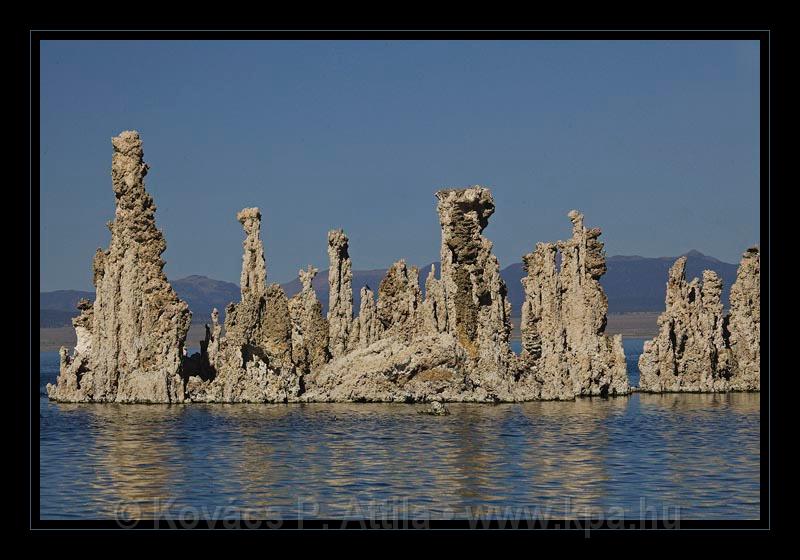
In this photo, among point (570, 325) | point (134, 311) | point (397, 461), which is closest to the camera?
point (397, 461)

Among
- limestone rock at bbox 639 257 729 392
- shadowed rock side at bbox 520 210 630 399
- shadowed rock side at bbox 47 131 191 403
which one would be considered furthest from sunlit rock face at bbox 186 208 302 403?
limestone rock at bbox 639 257 729 392

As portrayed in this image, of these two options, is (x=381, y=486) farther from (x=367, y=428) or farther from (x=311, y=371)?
(x=311, y=371)

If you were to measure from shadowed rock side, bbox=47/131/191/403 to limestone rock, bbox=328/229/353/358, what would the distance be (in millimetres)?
16393

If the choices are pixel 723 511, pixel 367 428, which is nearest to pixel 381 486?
pixel 723 511

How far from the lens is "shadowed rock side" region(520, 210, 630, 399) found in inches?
2960

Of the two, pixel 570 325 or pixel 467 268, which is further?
pixel 570 325

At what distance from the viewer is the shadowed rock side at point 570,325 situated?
75.2 m

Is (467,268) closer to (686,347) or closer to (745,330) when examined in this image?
(686,347)

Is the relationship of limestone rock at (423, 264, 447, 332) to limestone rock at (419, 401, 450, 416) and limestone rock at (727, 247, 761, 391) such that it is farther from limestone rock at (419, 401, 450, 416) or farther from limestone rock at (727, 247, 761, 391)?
limestone rock at (727, 247, 761, 391)

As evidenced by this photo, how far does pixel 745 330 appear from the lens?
8356 centimetres

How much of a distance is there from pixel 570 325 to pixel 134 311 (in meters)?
23.8

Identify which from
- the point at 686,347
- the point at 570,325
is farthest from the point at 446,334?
the point at 686,347
